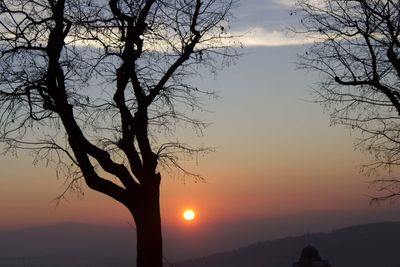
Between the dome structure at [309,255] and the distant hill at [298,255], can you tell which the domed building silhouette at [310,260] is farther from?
the distant hill at [298,255]

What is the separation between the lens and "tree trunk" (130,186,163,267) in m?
12.4

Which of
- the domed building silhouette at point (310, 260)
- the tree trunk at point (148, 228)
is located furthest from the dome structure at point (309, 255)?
the tree trunk at point (148, 228)

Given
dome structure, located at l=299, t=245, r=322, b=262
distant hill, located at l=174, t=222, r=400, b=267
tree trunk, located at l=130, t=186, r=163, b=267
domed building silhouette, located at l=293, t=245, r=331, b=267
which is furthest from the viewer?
distant hill, located at l=174, t=222, r=400, b=267

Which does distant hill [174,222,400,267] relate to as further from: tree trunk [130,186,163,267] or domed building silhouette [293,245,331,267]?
tree trunk [130,186,163,267]

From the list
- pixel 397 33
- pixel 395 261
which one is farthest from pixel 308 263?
pixel 395 261

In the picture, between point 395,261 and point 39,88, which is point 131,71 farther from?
point 395,261

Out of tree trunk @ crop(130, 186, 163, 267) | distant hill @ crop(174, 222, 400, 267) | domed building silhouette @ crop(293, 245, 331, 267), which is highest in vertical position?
distant hill @ crop(174, 222, 400, 267)

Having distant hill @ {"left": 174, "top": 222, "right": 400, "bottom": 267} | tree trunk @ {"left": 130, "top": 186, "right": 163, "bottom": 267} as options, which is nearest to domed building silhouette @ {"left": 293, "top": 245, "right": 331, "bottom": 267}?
tree trunk @ {"left": 130, "top": 186, "right": 163, "bottom": 267}

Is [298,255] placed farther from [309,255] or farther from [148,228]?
[148,228]

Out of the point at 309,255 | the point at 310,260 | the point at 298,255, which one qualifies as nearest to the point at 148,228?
the point at 310,260

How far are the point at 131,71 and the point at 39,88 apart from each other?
5.26ft

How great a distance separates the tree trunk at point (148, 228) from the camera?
12.4 metres

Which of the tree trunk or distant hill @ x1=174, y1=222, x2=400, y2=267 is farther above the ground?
distant hill @ x1=174, y1=222, x2=400, y2=267

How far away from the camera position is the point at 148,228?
12.4 metres
